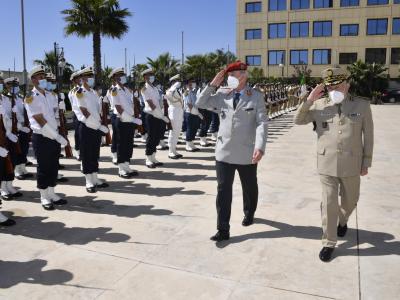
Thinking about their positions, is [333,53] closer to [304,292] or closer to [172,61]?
[172,61]

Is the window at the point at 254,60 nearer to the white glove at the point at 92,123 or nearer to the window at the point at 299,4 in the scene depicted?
the window at the point at 299,4

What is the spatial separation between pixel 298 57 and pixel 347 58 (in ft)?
18.5

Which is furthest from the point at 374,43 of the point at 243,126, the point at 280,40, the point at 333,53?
the point at 243,126

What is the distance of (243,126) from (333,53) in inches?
1864

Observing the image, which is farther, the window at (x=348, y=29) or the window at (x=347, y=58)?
the window at (x=347, y=58)

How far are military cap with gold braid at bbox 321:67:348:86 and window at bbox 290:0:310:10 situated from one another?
48.9 metres

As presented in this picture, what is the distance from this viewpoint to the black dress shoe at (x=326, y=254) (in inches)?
154

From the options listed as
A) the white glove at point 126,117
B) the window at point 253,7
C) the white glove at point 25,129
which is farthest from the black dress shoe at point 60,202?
the window at point 253,7

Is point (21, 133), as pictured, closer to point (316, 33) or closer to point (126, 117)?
point (126, 117)

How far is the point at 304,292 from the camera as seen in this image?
3.34 meters

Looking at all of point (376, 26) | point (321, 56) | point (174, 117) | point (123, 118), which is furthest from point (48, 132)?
point (376, 26)

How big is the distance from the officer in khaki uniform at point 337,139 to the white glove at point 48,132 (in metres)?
3.39

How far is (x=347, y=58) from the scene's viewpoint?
157 ft

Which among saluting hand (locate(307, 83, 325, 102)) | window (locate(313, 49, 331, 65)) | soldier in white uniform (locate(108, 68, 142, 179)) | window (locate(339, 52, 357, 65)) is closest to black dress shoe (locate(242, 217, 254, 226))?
saluting hand (locate(307, 83, 325, 102))
